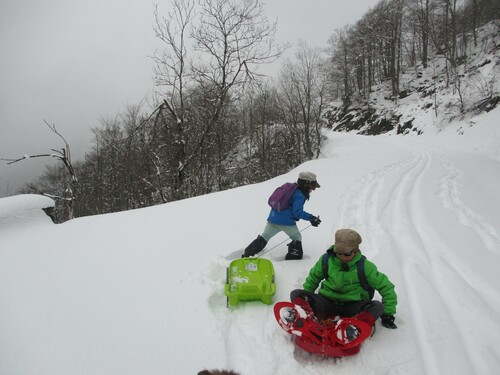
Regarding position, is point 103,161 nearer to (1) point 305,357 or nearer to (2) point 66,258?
(2) point 66,258

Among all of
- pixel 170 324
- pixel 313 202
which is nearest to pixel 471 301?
pixel 170 324

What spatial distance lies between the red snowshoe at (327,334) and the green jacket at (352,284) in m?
0.40

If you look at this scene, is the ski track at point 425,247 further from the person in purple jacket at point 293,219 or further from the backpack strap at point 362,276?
the person in purple jacket at point 293,219

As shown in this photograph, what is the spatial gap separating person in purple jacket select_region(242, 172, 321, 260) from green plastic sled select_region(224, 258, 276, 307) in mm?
808

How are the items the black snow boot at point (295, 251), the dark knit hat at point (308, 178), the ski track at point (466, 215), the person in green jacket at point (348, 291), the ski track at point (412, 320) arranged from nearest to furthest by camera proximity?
the ski track at point (412, 320), the person in green jacket at point (348, 291), the dark knit hat at point (308, 178), the black snow boot at point (295, 251), the ski track at point (466, 215)

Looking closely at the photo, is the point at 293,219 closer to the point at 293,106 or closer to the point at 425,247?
the point at 425,247

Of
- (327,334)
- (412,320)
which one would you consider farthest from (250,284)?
(412,320)

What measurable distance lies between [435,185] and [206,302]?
825 centimetres

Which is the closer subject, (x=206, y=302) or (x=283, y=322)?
(x=283, y=322)

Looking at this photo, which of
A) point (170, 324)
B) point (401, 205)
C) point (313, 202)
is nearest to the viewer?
point (170, 324)

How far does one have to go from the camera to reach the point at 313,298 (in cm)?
322

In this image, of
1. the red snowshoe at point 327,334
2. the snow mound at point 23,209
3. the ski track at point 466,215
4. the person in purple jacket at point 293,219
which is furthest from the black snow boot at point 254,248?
the snow mound at point 23,209

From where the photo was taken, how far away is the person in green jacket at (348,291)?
2994mm

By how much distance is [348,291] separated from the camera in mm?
3164
